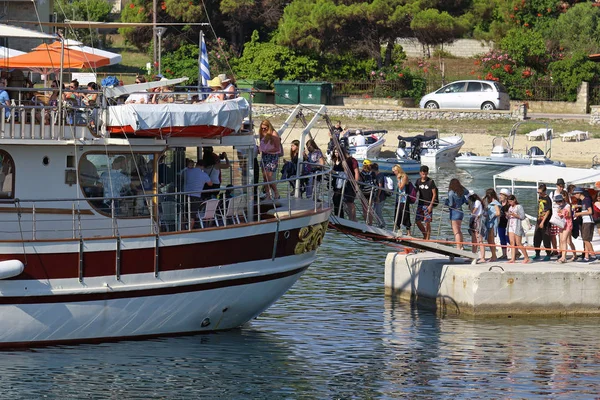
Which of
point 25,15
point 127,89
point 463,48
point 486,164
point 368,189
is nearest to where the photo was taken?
point 127,89

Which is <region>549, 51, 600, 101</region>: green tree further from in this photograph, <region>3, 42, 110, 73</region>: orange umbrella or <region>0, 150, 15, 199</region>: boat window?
<region>0, 150, 15, 199</region>: boat window

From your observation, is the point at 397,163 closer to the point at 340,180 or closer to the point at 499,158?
the point at 499,158

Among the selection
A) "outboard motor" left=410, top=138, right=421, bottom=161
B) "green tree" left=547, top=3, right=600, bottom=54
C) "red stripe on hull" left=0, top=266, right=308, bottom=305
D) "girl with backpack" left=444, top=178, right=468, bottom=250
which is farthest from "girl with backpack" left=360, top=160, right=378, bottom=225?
"green tree" left=547, top=3, right=600, bottom=54

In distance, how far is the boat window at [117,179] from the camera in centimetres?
1912

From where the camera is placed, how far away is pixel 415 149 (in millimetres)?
50688

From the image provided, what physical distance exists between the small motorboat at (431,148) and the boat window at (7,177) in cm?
3264

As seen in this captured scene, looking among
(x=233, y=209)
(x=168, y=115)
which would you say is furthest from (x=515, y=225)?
(x=168, y=115)

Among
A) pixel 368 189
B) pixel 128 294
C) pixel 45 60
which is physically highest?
pixel 45 60

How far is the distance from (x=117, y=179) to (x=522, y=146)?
113ft

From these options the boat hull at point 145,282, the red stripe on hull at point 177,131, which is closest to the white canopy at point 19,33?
the red stripe on hull at point 177,131

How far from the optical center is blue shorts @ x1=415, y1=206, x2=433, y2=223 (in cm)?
2233

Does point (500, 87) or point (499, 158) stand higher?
point (500, 87)

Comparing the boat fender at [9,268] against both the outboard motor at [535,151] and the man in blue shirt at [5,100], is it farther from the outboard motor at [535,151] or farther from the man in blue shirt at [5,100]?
the outboard motor at [535,151]

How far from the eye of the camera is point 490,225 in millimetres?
22672
